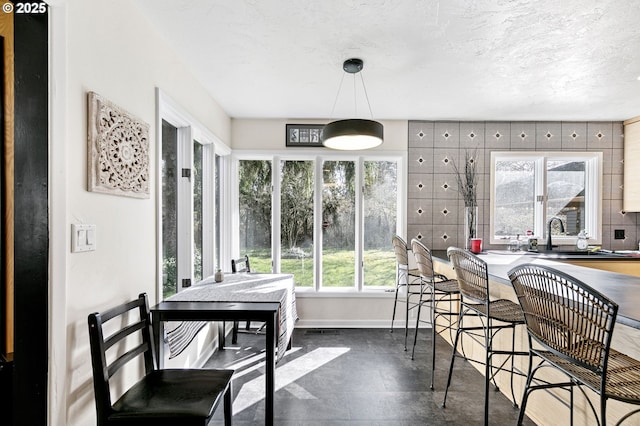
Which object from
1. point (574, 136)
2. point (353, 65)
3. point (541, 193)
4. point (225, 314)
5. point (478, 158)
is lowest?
point (225, 314)

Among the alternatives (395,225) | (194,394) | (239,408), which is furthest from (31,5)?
(395,225)

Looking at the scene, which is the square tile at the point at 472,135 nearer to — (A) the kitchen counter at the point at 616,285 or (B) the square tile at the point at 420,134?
(B) the square tile at the point at 420,134

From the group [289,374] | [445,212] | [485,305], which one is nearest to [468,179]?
[445,212]

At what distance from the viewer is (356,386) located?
2.58 meters

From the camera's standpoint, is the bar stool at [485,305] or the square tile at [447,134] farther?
the square tile at [447,134]

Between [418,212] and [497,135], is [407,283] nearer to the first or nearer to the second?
[418,212]

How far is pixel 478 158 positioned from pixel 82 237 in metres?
3.99

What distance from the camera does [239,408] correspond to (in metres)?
2.29

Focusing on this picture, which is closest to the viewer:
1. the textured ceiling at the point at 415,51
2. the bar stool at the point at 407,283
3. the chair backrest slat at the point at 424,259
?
the textured ceiling at the point at 415,51

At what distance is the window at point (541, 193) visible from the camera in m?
→ 3.96

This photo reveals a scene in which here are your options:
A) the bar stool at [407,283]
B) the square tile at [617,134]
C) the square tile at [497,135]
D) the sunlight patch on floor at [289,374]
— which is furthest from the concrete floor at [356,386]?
the square tile at [617,134]

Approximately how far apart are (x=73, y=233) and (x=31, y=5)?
874mm

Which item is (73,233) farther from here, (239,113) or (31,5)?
(239,113)

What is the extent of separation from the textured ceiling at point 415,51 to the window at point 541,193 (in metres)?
0.66
